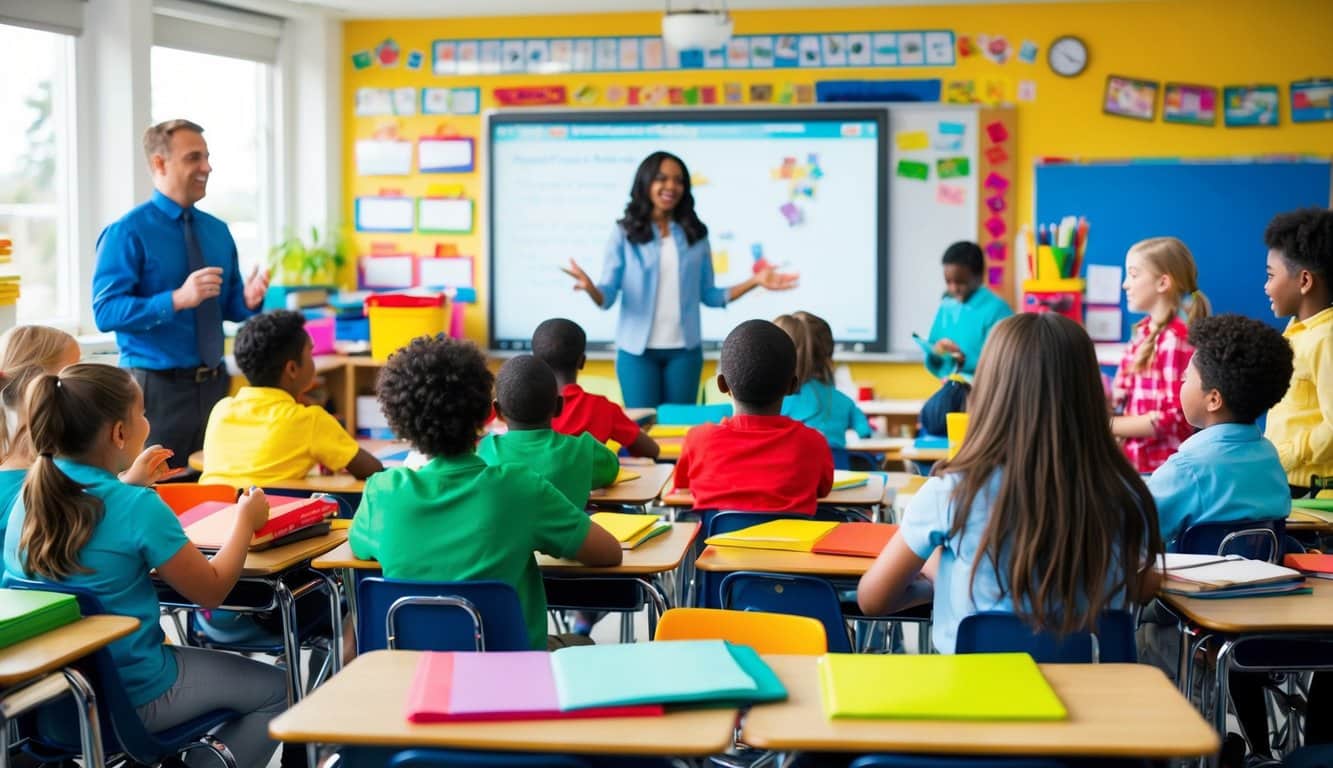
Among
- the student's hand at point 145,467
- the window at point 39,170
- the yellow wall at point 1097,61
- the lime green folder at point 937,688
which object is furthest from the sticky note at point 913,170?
the lime green folder at point 937,688

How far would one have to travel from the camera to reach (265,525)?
→ 2756mm

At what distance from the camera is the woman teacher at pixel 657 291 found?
538cm

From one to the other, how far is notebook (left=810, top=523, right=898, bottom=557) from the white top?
8.28 feet

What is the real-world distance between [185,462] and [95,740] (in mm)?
2342

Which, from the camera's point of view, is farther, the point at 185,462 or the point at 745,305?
the point at 745,305

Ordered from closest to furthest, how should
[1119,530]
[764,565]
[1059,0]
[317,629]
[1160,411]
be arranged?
[1119,530], [764,565], [317,629], [1160,411], [1059,0]

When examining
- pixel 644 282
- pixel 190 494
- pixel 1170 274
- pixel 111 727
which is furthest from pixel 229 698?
pixel 644 282

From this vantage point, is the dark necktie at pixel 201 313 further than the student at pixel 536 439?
Yes

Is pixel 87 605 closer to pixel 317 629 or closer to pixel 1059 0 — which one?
pixel 317 629

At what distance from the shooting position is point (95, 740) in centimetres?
218

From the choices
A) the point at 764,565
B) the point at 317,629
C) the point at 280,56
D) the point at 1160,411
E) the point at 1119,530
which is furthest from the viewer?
the point at 280,56

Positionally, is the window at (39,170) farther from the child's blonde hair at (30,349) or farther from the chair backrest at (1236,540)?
the chair backrest at (1236,540)

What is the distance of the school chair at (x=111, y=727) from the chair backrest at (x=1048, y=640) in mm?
1392

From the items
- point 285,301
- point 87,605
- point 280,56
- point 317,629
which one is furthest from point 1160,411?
point 280,56
